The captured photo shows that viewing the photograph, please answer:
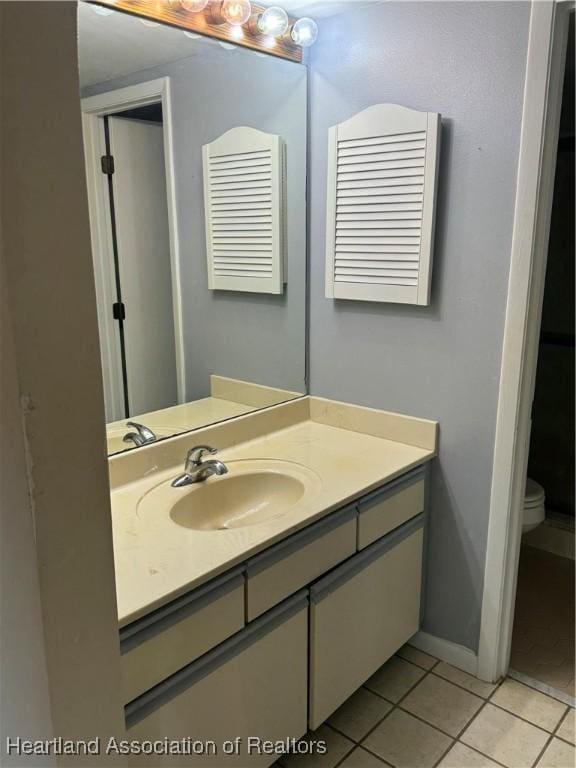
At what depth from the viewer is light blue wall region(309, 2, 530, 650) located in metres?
1.66

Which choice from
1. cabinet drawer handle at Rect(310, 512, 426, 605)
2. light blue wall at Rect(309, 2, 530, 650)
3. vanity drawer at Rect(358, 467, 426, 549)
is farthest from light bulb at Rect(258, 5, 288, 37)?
cabinet drawer handle at Rect(310, 512, 426, 605)

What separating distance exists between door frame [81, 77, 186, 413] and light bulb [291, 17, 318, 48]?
0.49 meters

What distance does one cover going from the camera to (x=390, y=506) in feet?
5.85

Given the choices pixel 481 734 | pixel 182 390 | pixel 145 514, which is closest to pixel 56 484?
pixel 145 514

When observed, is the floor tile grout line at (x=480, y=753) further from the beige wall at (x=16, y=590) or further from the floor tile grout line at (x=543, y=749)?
the beige wall at (x=16, y=590)

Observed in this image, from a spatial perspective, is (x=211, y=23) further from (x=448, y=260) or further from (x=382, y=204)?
(x=448, y=260)

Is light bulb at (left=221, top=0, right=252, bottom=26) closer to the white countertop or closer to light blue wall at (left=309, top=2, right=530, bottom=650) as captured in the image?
light blue wall at (left=309, top=2, right=530, bottom=650)

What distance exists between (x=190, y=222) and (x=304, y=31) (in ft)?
2.36

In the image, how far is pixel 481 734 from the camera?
1756 millimetres

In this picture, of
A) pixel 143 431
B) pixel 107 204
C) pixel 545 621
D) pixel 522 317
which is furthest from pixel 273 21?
pixel 545 621

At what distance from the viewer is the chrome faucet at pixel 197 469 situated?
1.66 meters

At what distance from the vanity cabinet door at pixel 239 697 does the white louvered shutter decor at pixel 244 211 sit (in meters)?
1.08

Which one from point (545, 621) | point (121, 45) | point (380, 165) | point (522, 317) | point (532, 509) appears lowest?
point (545, 621)

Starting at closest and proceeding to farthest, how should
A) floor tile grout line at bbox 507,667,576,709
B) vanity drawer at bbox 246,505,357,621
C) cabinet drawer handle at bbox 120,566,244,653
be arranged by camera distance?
cabinet drawer handle at bbox 120,566,244,653 < vanity drawer at bbox 246,505,357,621 < floor tile grout line at bbox 507,667,576,709
